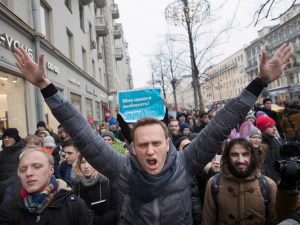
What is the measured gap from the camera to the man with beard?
2828 mm

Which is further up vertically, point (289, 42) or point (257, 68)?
point (257, 68)

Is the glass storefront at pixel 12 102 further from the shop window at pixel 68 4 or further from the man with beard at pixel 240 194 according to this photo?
the shop window at pixel 68 4

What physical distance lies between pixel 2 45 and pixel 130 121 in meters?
4.77

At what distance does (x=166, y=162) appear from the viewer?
2.13 meters

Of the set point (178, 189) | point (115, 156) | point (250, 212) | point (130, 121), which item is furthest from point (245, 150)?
point (130, 121)

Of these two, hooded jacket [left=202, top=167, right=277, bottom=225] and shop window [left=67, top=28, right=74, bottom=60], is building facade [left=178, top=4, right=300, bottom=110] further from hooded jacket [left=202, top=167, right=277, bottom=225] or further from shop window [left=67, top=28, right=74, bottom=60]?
hooded jacket [left=202, top=167, right=277, bottom=225]

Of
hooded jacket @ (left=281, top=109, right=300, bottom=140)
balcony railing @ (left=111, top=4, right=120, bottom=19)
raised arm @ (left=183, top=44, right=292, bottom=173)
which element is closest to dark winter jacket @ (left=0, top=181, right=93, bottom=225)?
raised arm @ (left=183, top=44, right=292, bottom=173)

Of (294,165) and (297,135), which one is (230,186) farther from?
(297,135)

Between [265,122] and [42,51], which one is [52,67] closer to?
[42,51]

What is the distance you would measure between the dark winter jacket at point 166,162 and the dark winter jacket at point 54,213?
1.68 ft

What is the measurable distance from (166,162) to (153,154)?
0.45 feet

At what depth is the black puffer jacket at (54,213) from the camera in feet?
7.82

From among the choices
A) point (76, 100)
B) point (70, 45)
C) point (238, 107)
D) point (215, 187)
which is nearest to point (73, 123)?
point (238, 107)

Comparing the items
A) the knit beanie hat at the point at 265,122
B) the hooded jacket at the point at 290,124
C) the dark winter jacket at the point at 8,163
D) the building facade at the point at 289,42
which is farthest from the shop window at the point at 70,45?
the building facade at the point at 289,42
